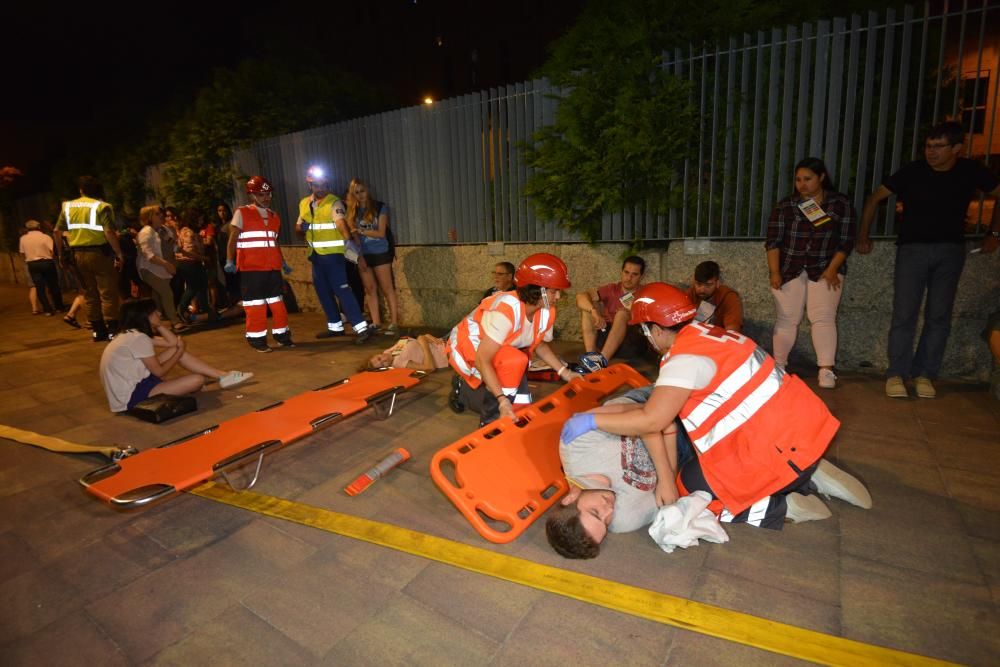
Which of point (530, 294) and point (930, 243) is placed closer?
point (530, 294)

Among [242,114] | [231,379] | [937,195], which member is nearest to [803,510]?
[937,195]

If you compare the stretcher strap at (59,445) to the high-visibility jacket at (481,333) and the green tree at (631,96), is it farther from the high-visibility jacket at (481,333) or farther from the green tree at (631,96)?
the green tree at (631,96)

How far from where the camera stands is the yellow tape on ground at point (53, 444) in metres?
3.96

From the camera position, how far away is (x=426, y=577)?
253cm

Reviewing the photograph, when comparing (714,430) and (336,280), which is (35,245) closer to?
(336,280)

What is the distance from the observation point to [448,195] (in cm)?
812

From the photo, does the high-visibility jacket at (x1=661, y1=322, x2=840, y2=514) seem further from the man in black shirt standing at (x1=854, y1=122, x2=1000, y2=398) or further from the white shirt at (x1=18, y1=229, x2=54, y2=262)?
the white shirt at (x1=18, y1=229, x2=54, y2=262)

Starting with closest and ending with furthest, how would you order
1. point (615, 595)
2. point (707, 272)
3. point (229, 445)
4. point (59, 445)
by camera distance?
point (615, 595), point (229, 445), point (59, 445), point (707, 272)

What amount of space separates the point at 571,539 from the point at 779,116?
200 inches

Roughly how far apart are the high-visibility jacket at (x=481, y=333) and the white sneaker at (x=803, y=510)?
74.9 inches

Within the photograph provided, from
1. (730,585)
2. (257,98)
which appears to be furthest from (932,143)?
(257,98)

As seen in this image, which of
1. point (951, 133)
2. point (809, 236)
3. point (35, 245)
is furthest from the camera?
point (35, 245)

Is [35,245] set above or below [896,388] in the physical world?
above

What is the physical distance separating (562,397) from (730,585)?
1.79 meters
